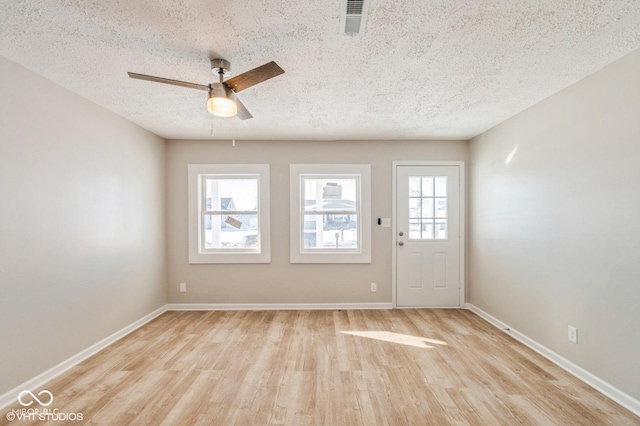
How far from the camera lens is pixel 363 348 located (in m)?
2.86

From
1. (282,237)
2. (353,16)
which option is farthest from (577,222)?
(282,237)

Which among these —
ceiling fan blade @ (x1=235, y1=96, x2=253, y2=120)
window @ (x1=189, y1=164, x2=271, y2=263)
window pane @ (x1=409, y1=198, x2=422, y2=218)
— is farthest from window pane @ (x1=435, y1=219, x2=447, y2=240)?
ceiling fan blade @ (x1=235, y1=96, x2=253, y2=120)

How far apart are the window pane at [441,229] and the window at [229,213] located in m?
2.51

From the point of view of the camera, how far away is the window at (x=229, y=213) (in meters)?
4.09

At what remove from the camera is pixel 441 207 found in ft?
13.7

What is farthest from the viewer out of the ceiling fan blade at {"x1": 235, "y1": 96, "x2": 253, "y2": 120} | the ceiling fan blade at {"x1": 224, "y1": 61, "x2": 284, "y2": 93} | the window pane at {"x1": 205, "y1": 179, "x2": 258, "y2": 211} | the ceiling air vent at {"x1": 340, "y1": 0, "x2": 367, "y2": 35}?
the window pane at {"x1": 205, "y1": 179, "x2": 258, "y2": 211}

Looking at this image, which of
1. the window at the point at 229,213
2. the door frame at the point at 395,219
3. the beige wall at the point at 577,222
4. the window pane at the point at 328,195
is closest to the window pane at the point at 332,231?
the window pane at the point at 328,195

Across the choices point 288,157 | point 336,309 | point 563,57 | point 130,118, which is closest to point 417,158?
point 288,157

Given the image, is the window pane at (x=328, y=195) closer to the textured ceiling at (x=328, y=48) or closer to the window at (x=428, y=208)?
the window at (x=428, y=208)

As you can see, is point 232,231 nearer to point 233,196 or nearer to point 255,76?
point 233,196

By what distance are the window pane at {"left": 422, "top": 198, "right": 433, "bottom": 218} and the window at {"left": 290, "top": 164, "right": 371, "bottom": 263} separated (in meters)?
0.82

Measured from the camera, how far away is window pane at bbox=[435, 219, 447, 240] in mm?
4160

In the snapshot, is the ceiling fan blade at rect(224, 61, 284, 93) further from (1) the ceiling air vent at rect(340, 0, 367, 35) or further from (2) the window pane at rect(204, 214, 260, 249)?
(2) the window pane at rect(204, 214, 260, 249)

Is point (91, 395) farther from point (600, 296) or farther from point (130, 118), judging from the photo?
point (600, 296)
